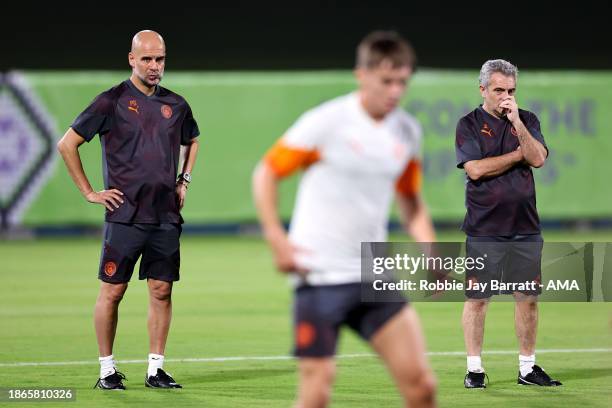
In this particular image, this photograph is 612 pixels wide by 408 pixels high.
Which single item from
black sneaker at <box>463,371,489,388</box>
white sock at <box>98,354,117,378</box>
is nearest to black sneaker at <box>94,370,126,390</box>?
white sock at <box>98,354,117,378</box>

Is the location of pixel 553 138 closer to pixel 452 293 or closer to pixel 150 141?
pixel 452 293

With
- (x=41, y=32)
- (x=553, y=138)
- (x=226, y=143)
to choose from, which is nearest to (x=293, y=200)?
(x=226, y=143)

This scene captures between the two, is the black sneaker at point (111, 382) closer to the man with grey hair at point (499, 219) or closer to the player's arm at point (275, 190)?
the man with grey hair at point (499, 219)

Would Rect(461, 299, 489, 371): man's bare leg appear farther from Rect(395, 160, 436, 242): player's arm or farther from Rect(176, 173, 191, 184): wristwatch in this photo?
Rect(395, 160, 436, 242): player's arm

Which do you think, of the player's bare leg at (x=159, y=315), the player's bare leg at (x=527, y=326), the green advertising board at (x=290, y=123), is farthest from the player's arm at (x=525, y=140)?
the green advertising board at (x=290, y=123)

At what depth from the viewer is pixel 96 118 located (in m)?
9.28

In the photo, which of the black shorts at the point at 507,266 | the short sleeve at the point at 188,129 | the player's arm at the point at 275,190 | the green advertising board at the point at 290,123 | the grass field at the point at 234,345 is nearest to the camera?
the player's arm at the point at 275,190

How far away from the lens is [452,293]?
43.6 ft

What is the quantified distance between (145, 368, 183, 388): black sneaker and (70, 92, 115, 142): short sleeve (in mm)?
1771

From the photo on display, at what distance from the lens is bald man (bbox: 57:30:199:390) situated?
9258 millimetres

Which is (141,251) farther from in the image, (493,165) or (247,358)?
(493,165)

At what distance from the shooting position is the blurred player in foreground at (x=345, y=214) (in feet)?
19.5

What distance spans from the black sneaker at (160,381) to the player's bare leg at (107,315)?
35 cm

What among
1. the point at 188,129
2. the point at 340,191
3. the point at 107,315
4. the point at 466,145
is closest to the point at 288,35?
the point at 188,129
